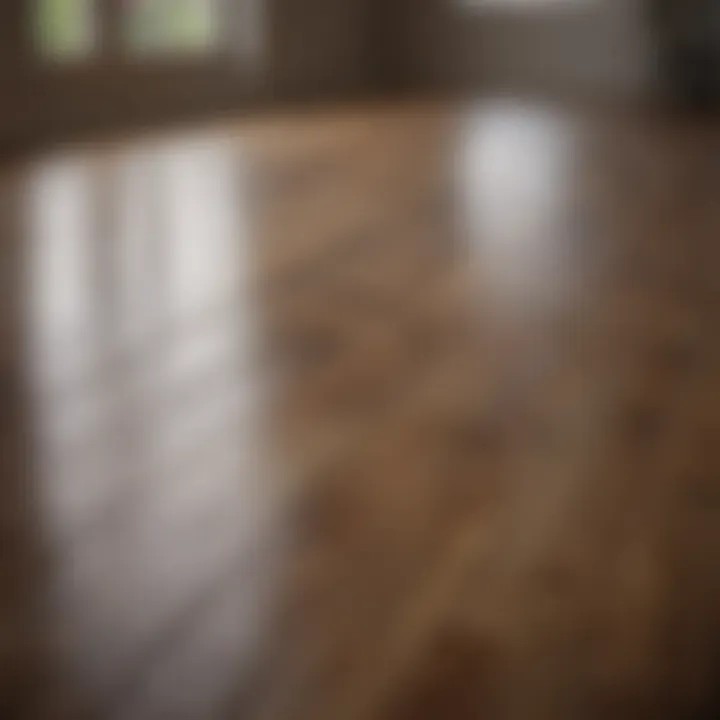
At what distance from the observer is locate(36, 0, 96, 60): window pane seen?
4.64 m

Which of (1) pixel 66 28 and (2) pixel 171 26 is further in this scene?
(2) pixel 171 26

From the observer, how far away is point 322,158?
4.34 meters

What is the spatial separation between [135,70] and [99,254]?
220cm

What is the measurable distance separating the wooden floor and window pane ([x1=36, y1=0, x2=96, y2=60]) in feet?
3.99

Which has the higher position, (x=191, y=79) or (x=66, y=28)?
(x=66, y=28)

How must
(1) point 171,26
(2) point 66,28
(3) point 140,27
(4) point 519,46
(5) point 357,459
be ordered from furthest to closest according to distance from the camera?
(4) point 519,46 < (1) point 171,26 < (3) point 140,27 < (2) point 66,28 < (5) point 357,459

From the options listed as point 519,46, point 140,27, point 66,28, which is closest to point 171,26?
point 140,27

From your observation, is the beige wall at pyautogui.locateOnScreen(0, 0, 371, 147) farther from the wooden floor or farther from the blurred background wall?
the wooden floor

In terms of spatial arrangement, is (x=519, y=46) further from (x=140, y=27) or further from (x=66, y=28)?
(x=66, y=28)

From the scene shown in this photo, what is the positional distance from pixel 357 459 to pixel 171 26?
3643 mm

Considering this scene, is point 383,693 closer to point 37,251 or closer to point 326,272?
point 326,272

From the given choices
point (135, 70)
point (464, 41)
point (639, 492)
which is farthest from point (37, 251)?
point (464, 41)

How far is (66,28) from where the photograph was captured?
473 cm

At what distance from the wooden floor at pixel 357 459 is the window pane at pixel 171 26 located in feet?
5.12
